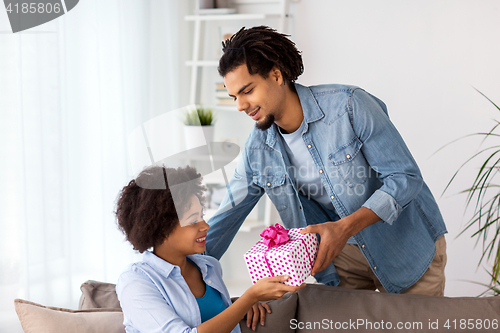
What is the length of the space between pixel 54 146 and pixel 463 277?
2242 mm

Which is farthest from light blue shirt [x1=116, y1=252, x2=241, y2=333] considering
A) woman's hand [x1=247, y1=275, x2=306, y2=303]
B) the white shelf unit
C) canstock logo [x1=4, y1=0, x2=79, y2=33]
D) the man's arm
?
the white shelf unit

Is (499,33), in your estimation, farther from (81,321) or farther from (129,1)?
(81,321)

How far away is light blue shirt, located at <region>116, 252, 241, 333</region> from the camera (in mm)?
1153

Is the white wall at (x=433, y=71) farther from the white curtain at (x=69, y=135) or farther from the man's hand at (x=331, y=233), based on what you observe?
the man's hand at (x=331, y=233)

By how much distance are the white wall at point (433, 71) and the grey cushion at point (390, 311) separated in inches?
45.9

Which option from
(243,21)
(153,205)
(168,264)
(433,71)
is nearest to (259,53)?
(153,205)

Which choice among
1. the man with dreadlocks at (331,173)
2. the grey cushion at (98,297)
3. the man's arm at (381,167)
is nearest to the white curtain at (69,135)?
the grey cushion at (98,297)

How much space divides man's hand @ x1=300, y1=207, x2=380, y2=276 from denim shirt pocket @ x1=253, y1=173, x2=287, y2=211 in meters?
0.33

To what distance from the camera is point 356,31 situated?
2.68 metres

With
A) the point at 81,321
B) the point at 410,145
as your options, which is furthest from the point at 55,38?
the point at 410,145

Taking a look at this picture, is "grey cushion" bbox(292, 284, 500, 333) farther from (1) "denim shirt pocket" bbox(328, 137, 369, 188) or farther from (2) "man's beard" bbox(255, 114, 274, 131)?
(2) "man's beard" bbox(255, 114, 274, 131)

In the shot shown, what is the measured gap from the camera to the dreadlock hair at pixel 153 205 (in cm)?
124

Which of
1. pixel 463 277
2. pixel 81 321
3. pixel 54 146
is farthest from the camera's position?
pixel 463 277

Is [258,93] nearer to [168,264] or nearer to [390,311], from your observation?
[168,264]
